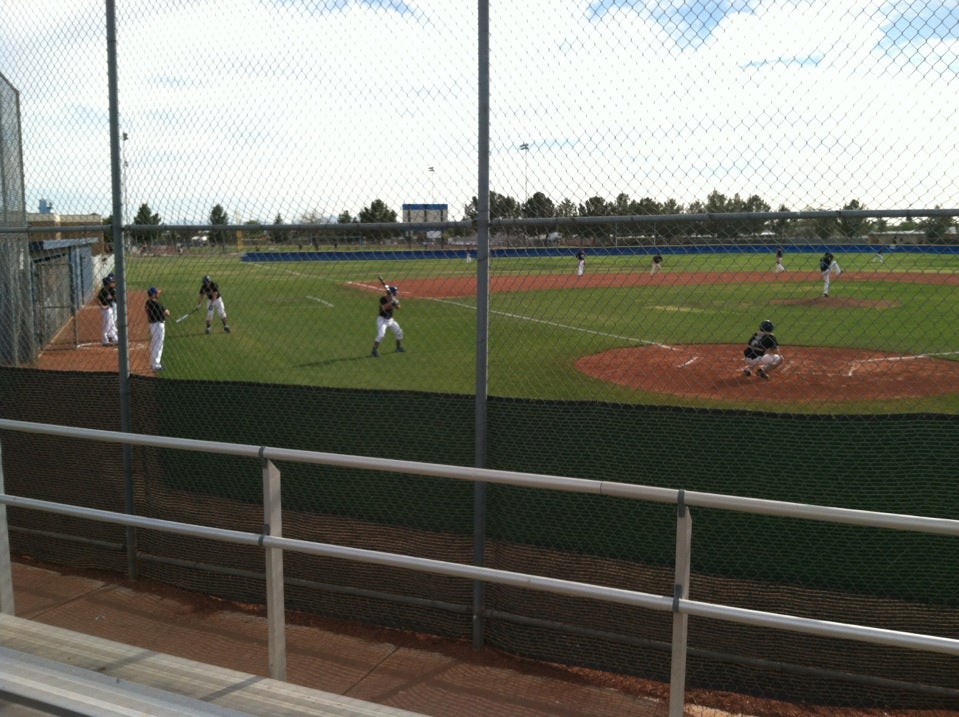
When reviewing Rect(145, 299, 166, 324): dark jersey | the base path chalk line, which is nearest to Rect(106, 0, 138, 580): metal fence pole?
Rect(145, 299, 166, 324): dark jersey

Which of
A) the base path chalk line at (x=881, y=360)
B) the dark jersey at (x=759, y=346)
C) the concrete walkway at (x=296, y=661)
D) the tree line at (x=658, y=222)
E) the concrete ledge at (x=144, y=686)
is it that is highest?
the tree line at (x=658, y=222)

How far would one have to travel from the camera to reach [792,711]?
14.9ft

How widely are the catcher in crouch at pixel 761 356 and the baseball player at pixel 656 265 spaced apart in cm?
788

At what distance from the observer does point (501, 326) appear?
19.4m

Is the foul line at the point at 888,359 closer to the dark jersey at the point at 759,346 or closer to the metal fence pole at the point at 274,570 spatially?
the dark jersey at the point at 759,346

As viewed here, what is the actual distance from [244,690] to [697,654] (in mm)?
2489

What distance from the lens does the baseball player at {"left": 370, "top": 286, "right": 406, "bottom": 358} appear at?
53.7ft

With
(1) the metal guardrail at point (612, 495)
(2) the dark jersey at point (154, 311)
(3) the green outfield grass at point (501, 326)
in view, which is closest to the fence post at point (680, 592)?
(1) the metal guardrail at point (612, 495)

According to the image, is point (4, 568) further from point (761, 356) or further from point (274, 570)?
point (761, 356)

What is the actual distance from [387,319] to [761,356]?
7.49 m

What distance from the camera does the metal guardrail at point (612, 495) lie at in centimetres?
301

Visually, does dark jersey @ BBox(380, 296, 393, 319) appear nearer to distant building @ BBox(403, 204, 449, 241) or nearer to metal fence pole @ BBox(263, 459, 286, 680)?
distant building @ BBox(403, 204, 449, 241)

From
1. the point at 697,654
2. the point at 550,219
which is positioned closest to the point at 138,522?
the point at 550,219

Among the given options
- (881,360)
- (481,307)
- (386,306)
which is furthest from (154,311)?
(881,360)
